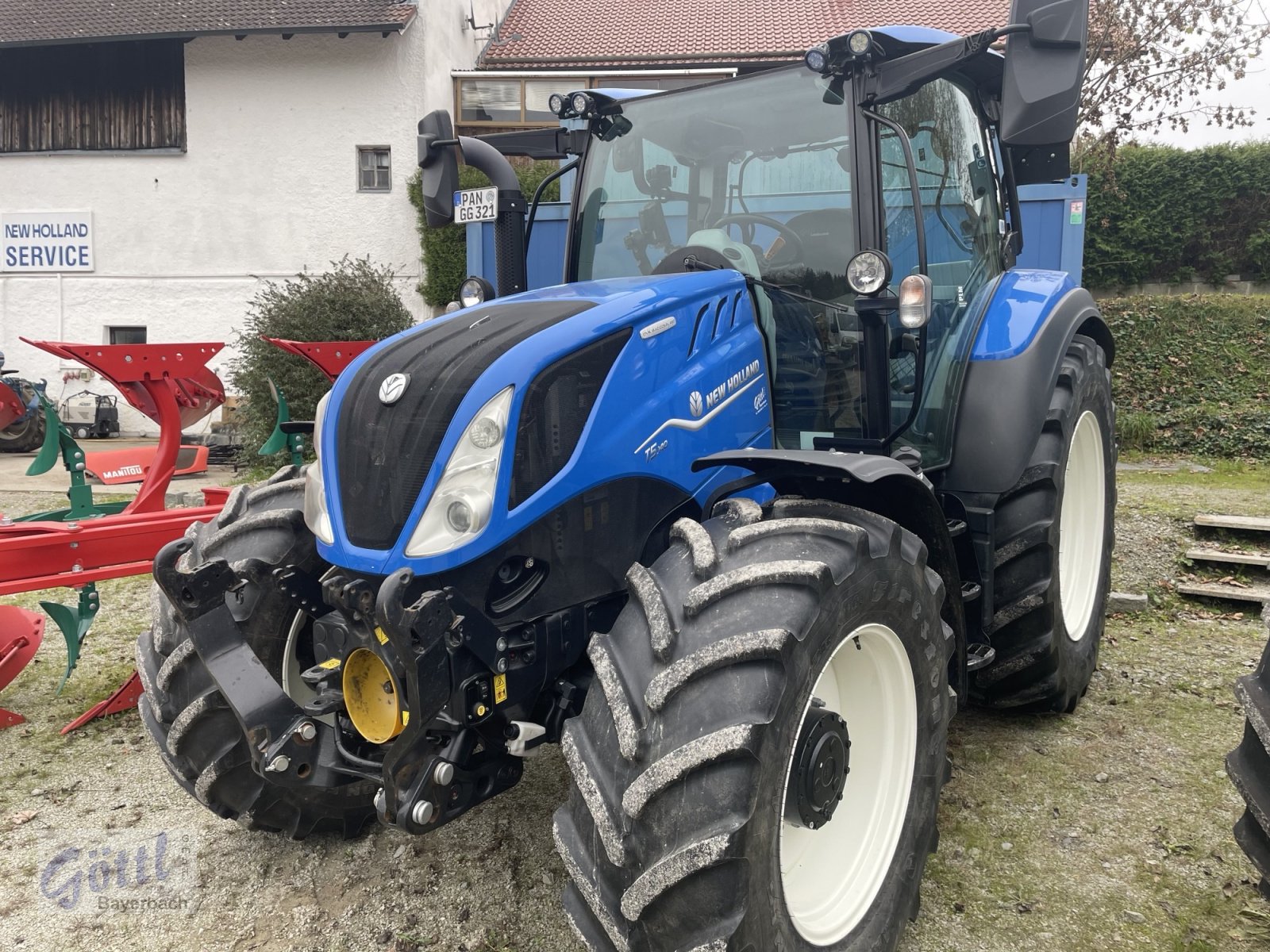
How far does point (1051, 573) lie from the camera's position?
3.14 m

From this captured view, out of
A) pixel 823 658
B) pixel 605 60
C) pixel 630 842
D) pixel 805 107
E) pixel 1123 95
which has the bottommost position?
pixel 630 842

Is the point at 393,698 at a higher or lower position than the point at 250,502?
lower

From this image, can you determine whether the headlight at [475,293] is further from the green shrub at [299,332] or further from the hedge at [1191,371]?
the hedge at [1191,371]

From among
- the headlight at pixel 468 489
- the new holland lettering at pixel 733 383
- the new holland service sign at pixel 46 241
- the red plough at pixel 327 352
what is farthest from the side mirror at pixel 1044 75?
the new holland service sign at pixel 46 241

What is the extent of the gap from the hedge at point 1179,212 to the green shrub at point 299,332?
30.1 feet

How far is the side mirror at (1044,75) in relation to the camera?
2312mm

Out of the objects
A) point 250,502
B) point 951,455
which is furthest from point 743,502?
point 250,502

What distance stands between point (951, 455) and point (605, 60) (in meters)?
16.2

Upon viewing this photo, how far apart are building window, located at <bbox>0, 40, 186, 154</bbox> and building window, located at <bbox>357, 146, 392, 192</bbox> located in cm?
298

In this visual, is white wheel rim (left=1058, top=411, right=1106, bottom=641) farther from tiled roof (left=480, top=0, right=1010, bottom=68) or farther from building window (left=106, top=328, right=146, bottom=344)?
building window (left=106, top=328, right=146, bottom=344)

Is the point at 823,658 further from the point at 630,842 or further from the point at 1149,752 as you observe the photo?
the point at 1149,752

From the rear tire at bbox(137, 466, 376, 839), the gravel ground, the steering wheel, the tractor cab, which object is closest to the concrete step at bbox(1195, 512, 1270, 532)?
the gravel ground

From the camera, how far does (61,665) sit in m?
4.46

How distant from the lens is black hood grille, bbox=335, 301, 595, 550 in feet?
6.80
